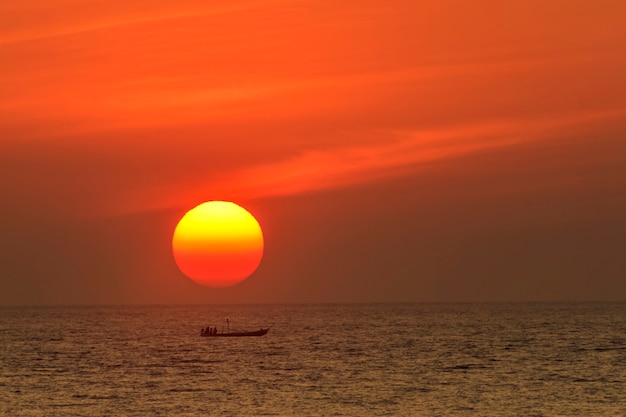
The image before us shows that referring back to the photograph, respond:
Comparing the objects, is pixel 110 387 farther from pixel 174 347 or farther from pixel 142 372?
pixel 174 347

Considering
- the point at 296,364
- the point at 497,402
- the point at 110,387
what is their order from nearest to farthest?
the point at 497,402 → the point at 110,387 → the point at 296,364

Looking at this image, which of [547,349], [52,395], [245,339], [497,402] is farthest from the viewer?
[245,339]

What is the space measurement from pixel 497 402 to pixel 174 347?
84.3m

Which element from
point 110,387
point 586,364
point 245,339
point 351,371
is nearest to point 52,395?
Result: point 110,387

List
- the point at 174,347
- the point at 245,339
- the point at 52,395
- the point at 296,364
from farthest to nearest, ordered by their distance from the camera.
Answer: the point at 245,339
the point at 174,347
the point at 296,364
the point at 52,395

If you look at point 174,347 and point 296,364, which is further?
point 174,347

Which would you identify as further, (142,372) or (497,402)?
(142,372)

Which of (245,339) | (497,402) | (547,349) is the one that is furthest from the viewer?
(245,339)

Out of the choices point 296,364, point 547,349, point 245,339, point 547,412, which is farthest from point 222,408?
point 245,339

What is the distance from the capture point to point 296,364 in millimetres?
114688

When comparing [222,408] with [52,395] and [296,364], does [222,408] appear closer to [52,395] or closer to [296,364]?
[52,395]

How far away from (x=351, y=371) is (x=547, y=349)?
4939cm

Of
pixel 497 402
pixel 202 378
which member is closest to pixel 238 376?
pixel 202 378

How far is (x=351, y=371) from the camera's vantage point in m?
104
